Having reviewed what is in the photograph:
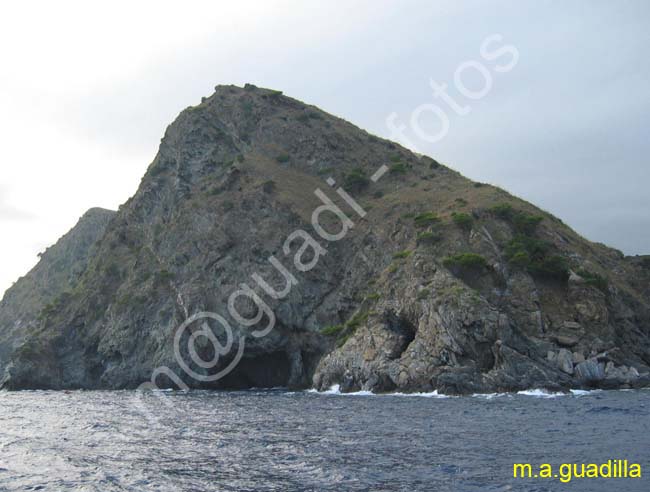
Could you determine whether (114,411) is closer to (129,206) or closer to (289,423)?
(289,423)

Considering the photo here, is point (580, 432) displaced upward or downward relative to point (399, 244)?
downward

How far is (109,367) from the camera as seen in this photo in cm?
8900

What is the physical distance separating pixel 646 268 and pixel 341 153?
57.0m

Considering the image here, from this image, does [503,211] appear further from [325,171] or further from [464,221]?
[325,171]

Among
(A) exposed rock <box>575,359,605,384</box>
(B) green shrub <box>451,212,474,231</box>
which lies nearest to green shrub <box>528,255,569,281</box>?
(B) green shrub <box>451,212,474,231</box>

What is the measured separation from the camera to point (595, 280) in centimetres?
6488

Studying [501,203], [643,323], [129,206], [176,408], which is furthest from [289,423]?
[129,206]

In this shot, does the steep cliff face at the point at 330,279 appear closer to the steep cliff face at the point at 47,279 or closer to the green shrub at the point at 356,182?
the green shrub at the point at 356,182

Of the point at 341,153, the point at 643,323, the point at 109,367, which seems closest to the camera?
the point at 643,323

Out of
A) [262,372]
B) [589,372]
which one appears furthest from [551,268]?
[262,372]

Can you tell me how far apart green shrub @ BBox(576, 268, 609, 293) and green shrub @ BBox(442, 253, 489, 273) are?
1096 centimetres

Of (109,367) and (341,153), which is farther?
(341,153)

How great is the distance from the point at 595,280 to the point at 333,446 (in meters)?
50.3

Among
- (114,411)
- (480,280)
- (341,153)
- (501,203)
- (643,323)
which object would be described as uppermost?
(341,153)
